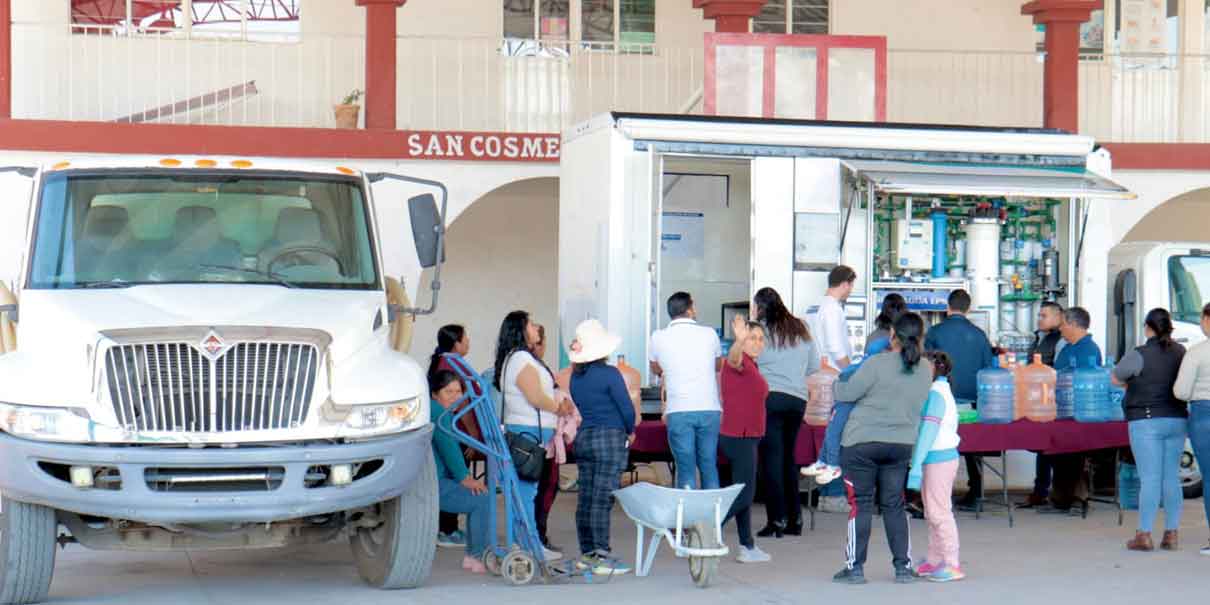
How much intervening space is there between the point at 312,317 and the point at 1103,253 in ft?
24.3

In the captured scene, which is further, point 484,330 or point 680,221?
point 484,330

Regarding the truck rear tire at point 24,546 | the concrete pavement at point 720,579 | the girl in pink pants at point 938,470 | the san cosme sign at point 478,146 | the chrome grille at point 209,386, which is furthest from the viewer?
the san cosme sign at point 478,146

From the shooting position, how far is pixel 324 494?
330 inches

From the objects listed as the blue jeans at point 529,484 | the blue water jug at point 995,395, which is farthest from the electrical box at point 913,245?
the blue jeans at point 529,484

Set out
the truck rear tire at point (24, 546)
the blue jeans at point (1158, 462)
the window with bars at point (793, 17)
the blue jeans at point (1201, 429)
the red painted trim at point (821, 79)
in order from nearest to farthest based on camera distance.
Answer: the truck rear tire at point (24, 546) → the blue jeans at point (1201, 429) → the blue jeans at point (1158, 462) → the red painted trim at point (821, 79) → the window with bars at point (793, 17)

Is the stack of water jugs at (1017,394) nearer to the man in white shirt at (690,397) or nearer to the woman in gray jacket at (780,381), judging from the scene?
the woman in gray jacket at (780,381)

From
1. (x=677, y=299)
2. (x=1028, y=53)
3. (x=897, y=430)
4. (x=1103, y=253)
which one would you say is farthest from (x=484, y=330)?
A: (x=897, y=430)

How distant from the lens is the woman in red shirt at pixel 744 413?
404 inches

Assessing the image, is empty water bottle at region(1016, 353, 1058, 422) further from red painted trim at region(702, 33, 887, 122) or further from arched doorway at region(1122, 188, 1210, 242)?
arched doorway at region(1122, 188, 1210, 242)

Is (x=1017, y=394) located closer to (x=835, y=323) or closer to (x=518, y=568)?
(x=835, y=323)

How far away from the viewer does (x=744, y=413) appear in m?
10.3

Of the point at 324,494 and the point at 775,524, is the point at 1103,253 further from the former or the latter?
the point at 324,494

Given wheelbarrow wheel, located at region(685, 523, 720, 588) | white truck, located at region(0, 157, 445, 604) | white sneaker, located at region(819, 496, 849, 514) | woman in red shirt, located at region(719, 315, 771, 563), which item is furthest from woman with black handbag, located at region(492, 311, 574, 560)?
white sneaker, located at region(819, 496, 849, 514)

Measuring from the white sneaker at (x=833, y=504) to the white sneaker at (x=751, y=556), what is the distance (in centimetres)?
256
